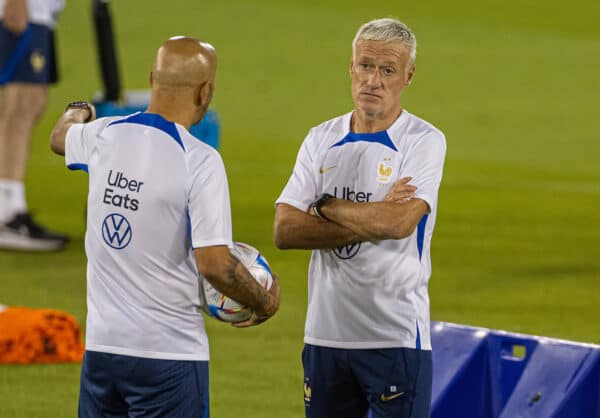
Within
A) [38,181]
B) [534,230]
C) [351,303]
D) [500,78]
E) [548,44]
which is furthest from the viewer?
[548,44]

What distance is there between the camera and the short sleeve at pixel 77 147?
4.84 meters

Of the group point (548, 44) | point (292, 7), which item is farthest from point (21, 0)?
point (292, 7)

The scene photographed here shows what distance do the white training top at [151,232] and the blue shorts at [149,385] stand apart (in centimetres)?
3

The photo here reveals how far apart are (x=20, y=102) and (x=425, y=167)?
24.1ft

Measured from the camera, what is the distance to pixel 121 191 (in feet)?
15.1

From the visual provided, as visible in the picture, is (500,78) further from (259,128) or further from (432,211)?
(432,211)

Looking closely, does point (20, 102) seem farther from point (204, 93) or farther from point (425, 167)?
point (204, 93)

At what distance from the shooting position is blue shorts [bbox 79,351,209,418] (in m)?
4.62

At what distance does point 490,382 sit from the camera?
6.39 meters

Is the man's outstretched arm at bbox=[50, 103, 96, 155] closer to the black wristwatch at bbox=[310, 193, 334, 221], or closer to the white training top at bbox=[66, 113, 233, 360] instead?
the white training top at bbox=[66, 113, 233, 360]

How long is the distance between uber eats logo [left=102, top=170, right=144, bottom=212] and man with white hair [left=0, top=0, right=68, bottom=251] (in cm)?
722

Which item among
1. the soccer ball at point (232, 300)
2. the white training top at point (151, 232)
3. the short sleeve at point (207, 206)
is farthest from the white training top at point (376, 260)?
the short sleeve at point (207, 206)

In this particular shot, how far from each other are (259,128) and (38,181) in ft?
18.2

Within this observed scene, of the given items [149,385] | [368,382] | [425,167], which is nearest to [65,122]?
[149,385]
